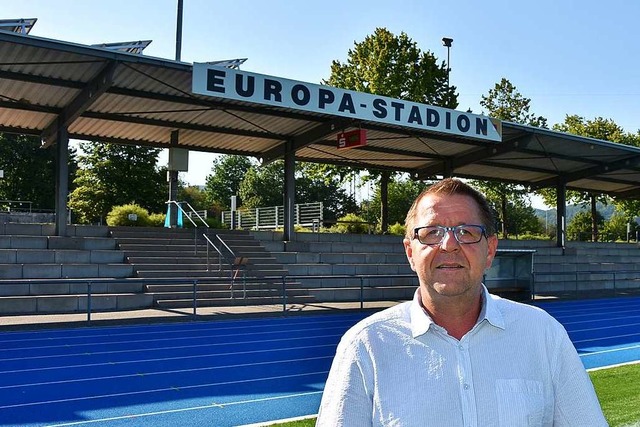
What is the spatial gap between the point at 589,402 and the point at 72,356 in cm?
999

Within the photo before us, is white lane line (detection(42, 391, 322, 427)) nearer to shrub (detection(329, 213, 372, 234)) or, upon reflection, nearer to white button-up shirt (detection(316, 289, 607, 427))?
white button-up shirt (detection(316, 289, 607, 427))

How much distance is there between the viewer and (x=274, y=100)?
17781 mm

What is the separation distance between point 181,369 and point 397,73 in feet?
99.3

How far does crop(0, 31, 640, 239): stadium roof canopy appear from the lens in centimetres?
1638

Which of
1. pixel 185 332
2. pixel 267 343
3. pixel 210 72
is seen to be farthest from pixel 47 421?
pixel 210 72

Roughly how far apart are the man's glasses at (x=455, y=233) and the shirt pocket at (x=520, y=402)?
0.42 meters

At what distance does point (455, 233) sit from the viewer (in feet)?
6.96

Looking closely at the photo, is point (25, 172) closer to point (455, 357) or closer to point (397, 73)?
point (397, 73)

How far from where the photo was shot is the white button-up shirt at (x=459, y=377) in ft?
6.44

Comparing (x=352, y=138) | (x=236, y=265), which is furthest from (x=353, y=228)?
(x=236, y=265)

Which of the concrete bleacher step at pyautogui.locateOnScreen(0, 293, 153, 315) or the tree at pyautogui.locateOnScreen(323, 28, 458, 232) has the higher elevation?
the tree at pyautogui.locateOnScreen(323, 28, 458, 232)

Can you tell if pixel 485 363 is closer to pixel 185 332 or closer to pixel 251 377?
pixel 251 377

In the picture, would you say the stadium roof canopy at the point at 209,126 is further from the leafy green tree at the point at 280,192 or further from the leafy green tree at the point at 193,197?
the leafy green tree at the point at 193,197

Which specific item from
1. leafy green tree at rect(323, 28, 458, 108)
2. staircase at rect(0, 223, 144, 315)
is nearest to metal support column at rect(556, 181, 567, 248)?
leafy green tree at rect(323, 28, 458, 108)
